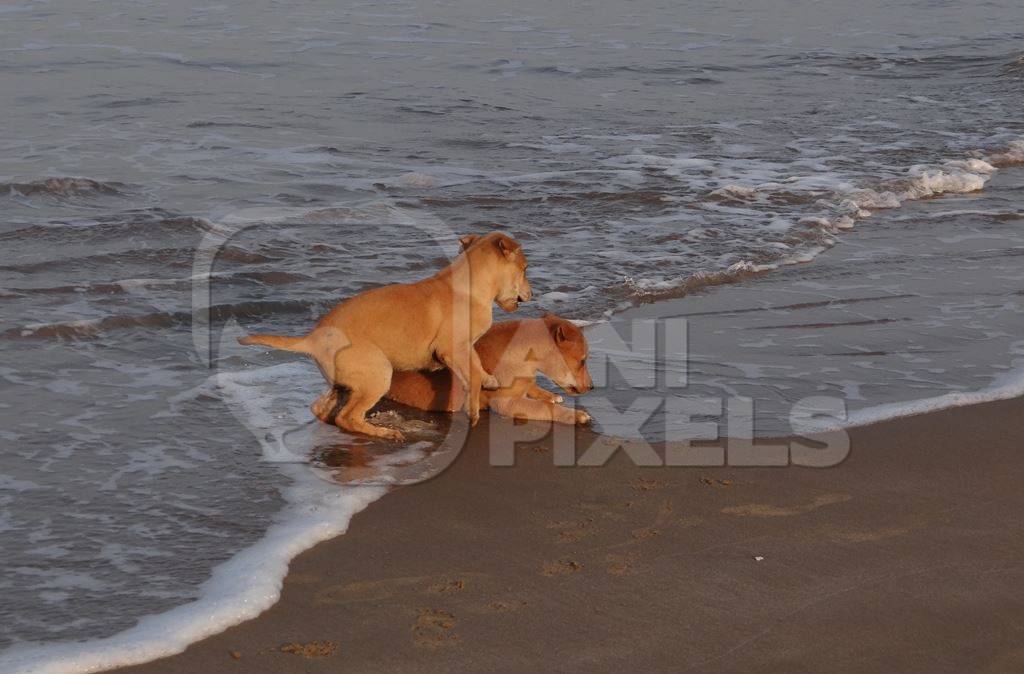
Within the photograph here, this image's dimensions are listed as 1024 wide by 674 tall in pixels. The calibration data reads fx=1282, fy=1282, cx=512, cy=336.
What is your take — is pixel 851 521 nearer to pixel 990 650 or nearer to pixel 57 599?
pixel 990 650

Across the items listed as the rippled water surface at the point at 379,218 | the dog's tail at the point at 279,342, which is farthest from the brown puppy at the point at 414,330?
the rippled water surface at the point at 379,218

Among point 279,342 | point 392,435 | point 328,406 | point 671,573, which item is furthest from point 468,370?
point 671,573

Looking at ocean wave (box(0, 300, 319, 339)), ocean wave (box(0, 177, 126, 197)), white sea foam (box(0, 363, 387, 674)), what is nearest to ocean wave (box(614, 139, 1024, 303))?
ocean wave (box(0, 300, 319, 339))

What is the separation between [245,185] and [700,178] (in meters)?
4.19

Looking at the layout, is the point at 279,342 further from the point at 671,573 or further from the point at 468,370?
the point at 671,573

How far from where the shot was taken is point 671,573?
4602 mm

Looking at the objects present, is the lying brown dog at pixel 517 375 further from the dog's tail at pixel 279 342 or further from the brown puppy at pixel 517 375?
the dog's tail at pixel 279 342

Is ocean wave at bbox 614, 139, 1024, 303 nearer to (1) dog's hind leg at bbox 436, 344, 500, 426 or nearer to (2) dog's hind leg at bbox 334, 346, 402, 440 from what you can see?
(1) dog's hind leg at bbox 436, 344, 500, 426

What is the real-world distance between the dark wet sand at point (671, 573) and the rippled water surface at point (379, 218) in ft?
1.91

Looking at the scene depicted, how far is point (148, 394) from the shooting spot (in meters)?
6.50

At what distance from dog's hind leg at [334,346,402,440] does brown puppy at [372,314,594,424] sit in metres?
0.46

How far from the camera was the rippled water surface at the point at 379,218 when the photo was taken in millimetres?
5555

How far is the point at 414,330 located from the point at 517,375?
24.5 inches

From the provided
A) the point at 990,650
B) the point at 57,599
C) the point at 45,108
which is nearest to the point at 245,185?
the point at 45,108
